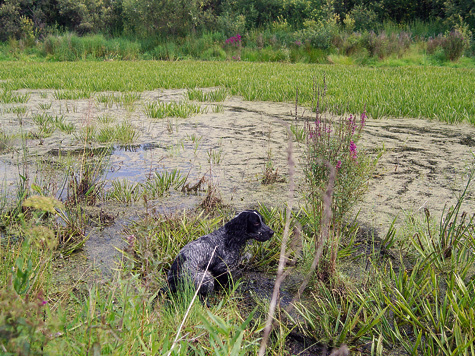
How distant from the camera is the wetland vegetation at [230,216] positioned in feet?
5.13

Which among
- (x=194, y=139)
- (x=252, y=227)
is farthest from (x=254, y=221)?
(x=194, y=139)

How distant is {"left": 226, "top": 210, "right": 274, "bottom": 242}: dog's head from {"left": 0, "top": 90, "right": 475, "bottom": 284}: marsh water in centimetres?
51

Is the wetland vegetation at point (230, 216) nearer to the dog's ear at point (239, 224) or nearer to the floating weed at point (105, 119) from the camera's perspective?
the floating weed at point (105, 119)

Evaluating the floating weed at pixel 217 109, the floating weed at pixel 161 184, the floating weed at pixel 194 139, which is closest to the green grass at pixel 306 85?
the floating weed at pixel 217 109

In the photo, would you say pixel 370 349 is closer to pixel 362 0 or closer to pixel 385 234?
pixel 385 234

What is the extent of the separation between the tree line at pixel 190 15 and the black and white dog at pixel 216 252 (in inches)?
745

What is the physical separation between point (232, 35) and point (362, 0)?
7299 mm

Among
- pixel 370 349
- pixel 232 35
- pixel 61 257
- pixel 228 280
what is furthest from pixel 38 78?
pixel 232 35

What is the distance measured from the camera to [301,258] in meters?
2.53

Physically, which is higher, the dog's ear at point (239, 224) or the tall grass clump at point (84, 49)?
the dog's ear at point (239, 224)

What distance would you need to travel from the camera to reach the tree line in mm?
20453

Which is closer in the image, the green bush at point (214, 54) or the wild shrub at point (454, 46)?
the wild shrub at point (454, 46)

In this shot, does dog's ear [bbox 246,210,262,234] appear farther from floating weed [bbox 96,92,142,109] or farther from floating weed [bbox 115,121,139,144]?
floating weed [bbox 96,92,142,109]

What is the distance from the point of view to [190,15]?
21.0 m
